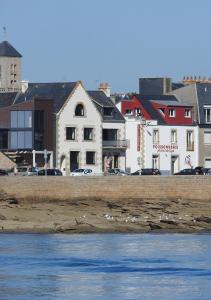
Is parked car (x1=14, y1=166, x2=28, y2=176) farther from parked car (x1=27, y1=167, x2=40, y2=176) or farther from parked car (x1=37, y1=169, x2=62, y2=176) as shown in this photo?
parked car (x1=37, y1=169, x2=62, y2=176)

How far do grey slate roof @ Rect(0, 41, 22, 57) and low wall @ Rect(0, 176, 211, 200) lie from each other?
43.7 m

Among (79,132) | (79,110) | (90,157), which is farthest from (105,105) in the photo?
(90,157)

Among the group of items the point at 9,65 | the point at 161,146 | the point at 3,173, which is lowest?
the point at 3,173

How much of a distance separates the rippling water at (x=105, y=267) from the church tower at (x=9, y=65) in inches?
2216

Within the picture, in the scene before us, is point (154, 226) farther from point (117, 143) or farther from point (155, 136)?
point (155, 136)

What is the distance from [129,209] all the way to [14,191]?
7.19 m

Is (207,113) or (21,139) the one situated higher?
(207,113)

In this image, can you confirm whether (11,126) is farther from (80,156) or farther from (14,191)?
(14,191)

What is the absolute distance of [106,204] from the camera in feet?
212

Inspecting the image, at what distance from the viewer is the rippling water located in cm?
3778

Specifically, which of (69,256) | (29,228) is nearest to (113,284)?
(69,256)

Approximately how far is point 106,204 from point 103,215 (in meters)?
3.12

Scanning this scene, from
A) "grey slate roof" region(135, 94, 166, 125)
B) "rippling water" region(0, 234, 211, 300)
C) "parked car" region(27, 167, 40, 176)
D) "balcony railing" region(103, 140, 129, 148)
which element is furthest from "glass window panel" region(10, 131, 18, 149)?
"rippling water" region(0, 234, 211, 300)

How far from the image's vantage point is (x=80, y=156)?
89.0 meters
